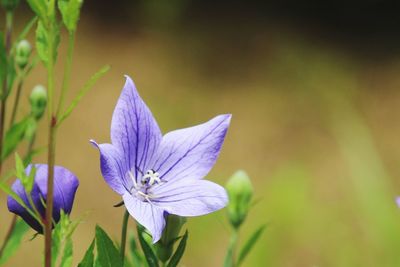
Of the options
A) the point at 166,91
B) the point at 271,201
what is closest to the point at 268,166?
the point at 166,91

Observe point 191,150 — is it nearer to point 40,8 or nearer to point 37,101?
point 40,8

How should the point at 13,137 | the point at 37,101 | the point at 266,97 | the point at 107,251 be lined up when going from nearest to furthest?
the point at 107,251 < the point at 13,137 < the point at 37,101 < the point at 266,97

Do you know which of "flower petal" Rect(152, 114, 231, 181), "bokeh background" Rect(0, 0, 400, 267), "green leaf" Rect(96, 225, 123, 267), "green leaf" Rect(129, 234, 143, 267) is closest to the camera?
"green leaf" Rect(96, 225, 123, 267)

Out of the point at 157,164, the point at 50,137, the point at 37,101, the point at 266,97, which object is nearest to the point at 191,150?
the point at 157,164

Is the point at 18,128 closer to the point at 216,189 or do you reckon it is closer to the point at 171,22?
the point at 216,189

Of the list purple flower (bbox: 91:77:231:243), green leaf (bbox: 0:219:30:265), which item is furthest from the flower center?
green leaf (bbox: 0:219:30:265)

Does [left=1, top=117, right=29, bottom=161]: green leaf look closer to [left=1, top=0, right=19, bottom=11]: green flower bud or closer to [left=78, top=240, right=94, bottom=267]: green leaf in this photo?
[left=1, top=0, right=19, bottom=11]: green flower bud
